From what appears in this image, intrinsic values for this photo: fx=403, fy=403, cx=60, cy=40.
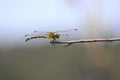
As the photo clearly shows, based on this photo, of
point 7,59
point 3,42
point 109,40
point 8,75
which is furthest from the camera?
point 7,59

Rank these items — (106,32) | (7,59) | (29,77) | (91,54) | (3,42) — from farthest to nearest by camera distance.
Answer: (7,59)
(29,77)
(3,42)
(106,32)
(91,54)

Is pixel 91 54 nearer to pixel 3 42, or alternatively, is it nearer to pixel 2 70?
pixel 3 42

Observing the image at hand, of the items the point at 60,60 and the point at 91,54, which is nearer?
the point at 91,54

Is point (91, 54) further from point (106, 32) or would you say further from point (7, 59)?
point (7, 59)

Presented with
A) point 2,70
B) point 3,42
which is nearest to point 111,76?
point 3,42

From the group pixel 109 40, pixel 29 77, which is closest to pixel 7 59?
pixel 29 77

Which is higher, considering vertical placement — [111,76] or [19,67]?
[111,76]
